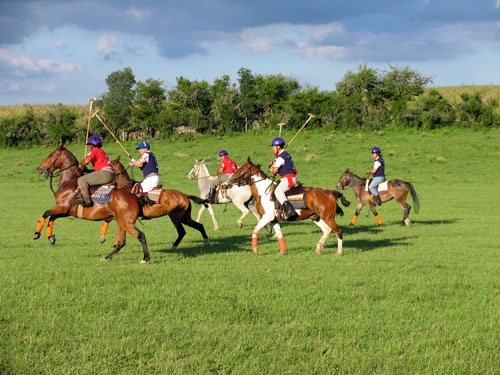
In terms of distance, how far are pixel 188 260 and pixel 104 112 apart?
154 ft

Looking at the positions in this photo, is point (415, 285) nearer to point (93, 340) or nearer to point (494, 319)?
point (494, 319)

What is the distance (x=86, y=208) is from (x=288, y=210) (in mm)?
4343

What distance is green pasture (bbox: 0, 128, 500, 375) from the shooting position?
7.01 metres

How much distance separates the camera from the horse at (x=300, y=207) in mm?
14539

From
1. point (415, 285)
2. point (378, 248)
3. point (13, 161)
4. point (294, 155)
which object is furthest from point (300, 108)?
point (415, 285)

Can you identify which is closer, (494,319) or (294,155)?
(494,319)

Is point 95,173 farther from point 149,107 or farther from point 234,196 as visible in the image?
point 149,107

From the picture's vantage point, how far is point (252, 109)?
194 feet

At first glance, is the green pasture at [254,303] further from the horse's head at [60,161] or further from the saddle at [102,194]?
the horse's head at [60,161]

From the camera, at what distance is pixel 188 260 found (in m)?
13.4

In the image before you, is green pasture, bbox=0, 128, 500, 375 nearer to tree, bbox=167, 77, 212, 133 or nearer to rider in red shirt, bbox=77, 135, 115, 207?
rider in red shirt, bbox=77, 135, 115, 207

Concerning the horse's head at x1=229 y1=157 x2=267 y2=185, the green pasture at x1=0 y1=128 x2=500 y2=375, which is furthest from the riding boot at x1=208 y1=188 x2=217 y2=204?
the horse's head at x1=229 y1=157 x2=267 y2=185

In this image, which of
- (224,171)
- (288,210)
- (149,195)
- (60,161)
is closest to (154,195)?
(149,195)

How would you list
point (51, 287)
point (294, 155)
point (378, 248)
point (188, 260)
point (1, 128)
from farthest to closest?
point (1, 128) < point (294, 155) < point (378, 248) < point (188, 260) < point (51, 287)
